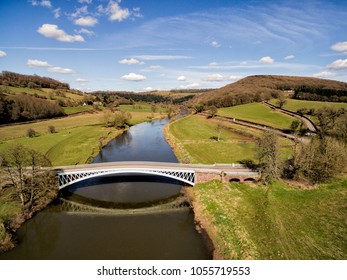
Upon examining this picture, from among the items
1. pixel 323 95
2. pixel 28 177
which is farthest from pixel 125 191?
pixel 323 95

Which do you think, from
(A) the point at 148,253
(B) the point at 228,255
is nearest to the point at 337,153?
(B) the point at 228,255

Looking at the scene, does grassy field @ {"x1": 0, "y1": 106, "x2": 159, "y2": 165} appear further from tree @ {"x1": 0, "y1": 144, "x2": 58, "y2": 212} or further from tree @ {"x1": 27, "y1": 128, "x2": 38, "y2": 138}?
tree @ {"x1": 0, "y1": 144, "x2": 58, "y2": 212}

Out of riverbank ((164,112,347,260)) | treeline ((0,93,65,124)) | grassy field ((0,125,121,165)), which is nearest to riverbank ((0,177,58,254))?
grassy field ((0,125,121,165))

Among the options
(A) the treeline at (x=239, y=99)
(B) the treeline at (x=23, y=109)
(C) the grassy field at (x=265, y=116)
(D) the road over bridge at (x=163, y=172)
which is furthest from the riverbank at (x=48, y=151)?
(A) the treeline at (x=239, y=99)

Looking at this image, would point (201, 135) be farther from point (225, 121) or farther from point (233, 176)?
point (233, 176)

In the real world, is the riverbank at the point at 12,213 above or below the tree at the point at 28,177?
below

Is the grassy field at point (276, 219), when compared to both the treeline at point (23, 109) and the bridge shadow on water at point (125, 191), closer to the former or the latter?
the bridge shadow on water at point (125, 191)
